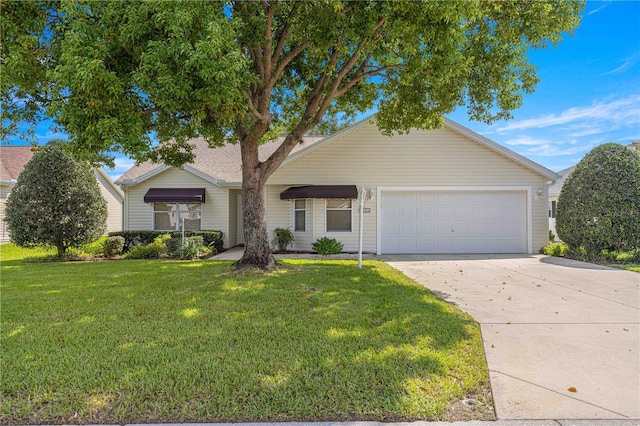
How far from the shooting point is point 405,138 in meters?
13.1

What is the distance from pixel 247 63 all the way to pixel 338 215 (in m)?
7.85

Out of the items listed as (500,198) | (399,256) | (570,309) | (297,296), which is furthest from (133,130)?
(500,198)

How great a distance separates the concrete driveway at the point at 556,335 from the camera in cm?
290

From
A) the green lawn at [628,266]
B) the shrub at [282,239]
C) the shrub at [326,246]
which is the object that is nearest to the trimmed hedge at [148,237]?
the shrub at [282,239]

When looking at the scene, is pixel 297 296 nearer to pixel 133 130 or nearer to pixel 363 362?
pixel 363 362

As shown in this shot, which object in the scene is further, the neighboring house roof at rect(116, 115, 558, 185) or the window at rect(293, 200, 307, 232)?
the window at rect(293, 200, 307, 232)

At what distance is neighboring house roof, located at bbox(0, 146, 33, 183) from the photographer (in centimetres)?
1666

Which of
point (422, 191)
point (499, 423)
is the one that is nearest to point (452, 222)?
point (422, 191)

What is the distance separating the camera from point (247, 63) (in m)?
6.23

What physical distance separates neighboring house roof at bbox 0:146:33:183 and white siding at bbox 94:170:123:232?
3.66 m

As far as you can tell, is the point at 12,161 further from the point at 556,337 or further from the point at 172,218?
the point at 556,337

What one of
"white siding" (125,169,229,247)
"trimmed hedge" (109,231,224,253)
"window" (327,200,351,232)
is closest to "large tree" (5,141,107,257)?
"trimmed hedge" (109,231,224,253)

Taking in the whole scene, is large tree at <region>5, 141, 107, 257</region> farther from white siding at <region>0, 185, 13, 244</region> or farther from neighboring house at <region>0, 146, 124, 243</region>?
white siding at <region>0, 185, 13, 244</region>

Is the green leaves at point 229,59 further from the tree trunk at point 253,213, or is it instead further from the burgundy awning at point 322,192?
the burgundy awning at point 322,192
